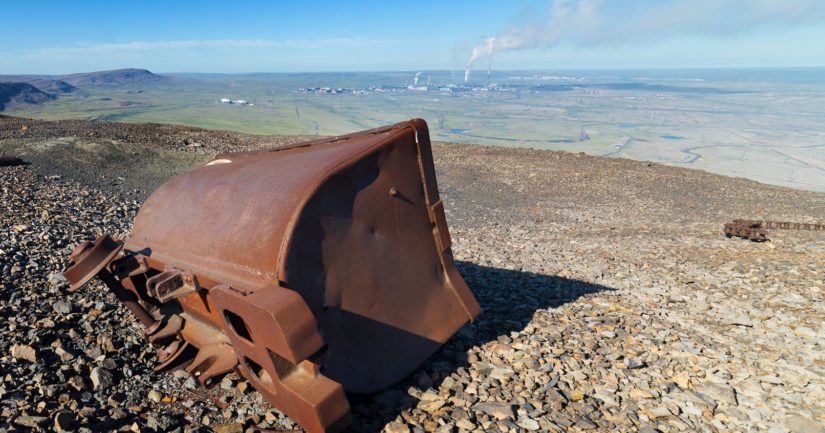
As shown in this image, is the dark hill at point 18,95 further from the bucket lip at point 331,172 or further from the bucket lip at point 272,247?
the bucket lip at point 331,172

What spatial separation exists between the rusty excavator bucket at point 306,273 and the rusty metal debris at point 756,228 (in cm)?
645

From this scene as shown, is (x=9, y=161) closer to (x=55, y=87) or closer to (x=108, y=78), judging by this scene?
(x=55, y=87)

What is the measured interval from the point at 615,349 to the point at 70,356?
153 inches

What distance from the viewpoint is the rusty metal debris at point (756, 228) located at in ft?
24.6

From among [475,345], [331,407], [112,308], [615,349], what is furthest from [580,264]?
[112,308]

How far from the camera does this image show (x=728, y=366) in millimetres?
3570

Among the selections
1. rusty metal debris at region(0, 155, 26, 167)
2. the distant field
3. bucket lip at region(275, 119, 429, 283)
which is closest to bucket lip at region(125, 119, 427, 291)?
bucket lip at region(275, 119, 429, 283)

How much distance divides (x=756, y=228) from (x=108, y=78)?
18931 centimetres

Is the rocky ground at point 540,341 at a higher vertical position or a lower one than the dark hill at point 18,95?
lower

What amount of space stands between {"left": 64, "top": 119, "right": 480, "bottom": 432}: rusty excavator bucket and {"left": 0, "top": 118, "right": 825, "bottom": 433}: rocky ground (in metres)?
0.27

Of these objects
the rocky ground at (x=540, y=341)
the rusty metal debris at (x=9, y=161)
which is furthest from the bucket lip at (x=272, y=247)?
the rusty metal debris at (x=9, y=161)

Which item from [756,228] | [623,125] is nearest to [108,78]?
[623,125]

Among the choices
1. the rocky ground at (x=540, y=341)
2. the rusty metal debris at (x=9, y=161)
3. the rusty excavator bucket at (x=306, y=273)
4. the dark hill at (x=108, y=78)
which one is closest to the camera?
the rusty excavator bucket at (x=306, y=273)

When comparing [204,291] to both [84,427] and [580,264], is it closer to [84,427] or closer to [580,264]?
[84,427]
